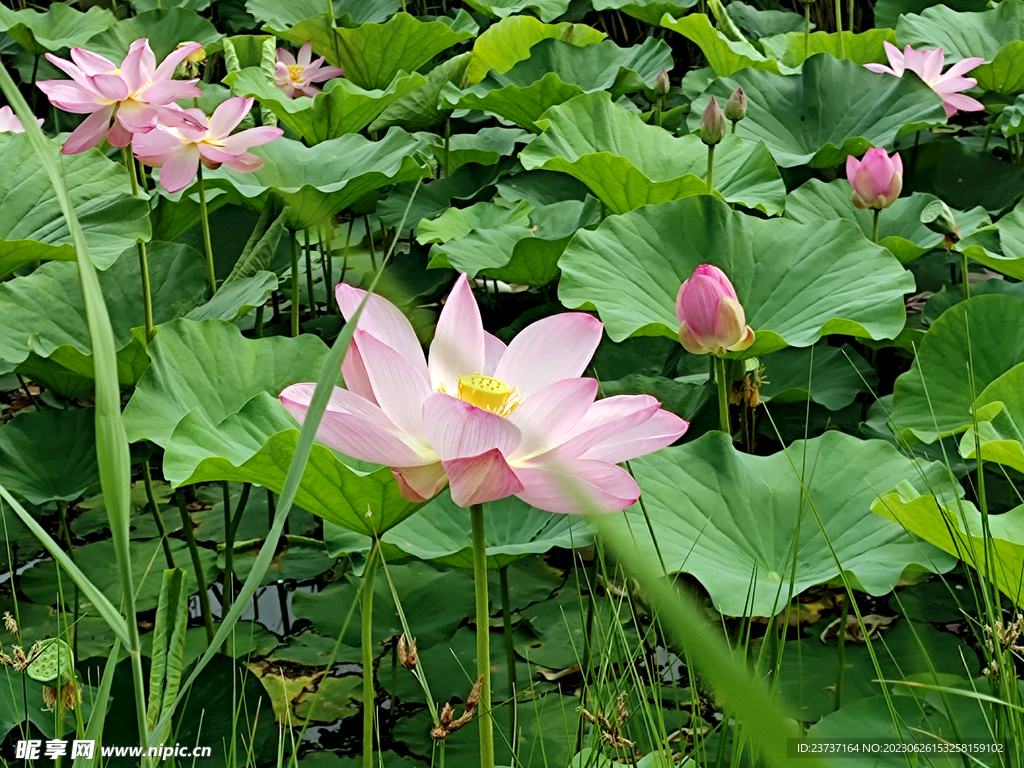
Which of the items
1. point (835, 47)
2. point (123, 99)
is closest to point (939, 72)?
point (835, 47)

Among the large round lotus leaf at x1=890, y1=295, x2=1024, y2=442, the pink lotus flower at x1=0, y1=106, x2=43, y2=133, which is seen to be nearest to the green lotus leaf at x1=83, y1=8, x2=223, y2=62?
the pink lotus flower at x1=0, y1=106, x2=43, y2=133

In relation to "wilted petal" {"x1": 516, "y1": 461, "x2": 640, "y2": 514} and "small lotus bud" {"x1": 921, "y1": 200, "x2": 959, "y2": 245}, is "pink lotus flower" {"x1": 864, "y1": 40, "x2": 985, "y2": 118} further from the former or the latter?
"wilted petal" {"x1": 516, "y1": 461, "x2": 640, "y2": 514}

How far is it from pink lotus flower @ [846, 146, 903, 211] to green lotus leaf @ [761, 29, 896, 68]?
1.10 meters

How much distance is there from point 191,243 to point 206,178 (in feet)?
0.83

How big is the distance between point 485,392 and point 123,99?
0.96 metres

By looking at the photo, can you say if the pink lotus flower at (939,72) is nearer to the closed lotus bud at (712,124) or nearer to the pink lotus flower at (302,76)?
the closed lotus bud at (712,124)

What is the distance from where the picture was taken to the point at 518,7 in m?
2.60

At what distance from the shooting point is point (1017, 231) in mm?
1493

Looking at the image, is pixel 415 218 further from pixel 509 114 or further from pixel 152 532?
pixel 152 532

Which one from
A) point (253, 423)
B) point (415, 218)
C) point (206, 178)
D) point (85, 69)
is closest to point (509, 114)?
point (415, 218)

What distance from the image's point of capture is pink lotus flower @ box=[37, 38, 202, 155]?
51.5 inches

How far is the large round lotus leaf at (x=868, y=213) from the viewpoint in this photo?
1.69 metres

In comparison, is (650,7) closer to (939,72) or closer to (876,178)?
(939,72)

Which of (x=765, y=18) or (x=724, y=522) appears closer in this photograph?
(x=724, y=522)
